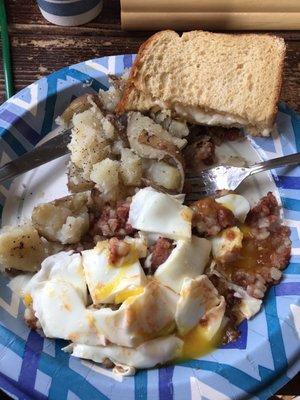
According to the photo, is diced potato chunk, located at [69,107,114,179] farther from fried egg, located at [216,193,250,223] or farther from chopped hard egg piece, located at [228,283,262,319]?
chopped hard egg piece, located at [228,283,262,319]

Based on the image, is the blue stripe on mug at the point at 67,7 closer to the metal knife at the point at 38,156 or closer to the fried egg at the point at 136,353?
the metal knife at the point at 38,156

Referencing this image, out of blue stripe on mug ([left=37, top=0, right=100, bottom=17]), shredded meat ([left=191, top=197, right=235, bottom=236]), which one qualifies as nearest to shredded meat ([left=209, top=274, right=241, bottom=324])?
shredded meat ([left=191, top=197, right=235, bottom=236])

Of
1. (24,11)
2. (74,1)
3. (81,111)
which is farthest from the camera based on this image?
(24,11)

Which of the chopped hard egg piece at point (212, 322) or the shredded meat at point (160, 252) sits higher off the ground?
the shredded meat at point (160, 252)

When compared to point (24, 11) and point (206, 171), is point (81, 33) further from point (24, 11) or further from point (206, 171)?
point (206, 171)

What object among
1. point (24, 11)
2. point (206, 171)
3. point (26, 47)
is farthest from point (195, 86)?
point (24, 11)

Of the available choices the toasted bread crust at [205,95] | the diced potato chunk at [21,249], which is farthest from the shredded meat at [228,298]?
the toasted bread crust at [205,95]

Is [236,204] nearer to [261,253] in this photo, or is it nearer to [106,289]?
[261,253]
